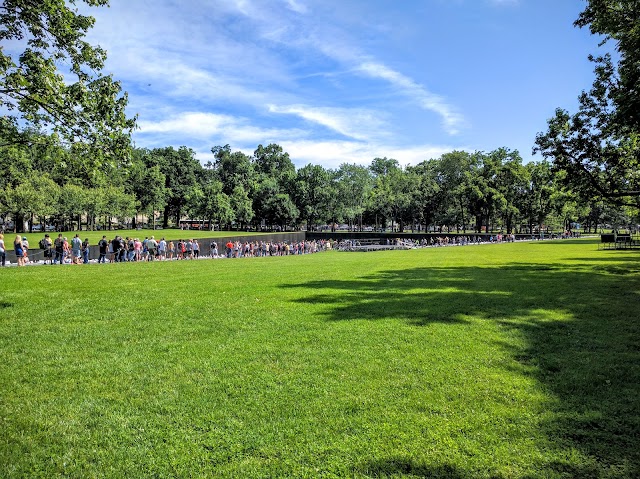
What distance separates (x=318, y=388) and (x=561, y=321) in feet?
21.2

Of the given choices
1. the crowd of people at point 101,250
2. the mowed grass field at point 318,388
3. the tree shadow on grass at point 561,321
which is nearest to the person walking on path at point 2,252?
the crowd of people at point 101,250

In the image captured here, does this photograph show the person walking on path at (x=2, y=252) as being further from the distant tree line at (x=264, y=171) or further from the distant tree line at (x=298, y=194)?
the distant tree line at (x=298, y=194)

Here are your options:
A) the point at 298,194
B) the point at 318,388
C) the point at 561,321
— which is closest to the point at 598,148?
the point at 561,321

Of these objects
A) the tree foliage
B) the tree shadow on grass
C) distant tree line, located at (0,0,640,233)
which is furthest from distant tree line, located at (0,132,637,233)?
the tree shadow on grass

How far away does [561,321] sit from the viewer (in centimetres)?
888

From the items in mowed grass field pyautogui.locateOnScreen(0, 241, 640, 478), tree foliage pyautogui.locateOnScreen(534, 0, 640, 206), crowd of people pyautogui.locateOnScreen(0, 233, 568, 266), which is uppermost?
tree foliage pyautogui.locateOnScreen(534, 0, 640, 206)

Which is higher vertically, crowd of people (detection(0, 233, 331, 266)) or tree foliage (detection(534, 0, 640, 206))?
tree foliage (detection(534, 0, 640, 206))

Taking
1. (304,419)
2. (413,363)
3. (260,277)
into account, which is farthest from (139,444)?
(260,277)

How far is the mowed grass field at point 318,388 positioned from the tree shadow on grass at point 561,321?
35mm

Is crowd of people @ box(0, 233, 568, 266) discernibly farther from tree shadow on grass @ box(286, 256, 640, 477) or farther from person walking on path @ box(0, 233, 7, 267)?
tree shadow on grass @ box(286, 256, 640, 477)

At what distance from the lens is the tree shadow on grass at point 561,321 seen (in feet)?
13.5

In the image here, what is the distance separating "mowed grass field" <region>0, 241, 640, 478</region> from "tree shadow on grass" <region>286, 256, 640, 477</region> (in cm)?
4

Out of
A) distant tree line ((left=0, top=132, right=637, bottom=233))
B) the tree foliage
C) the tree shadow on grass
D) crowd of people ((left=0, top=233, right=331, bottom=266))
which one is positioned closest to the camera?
the tree shadow on grass

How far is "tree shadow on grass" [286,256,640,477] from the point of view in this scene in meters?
4.12
